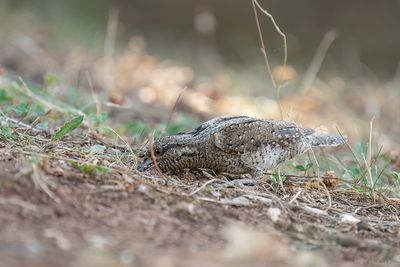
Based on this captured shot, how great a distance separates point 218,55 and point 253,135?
7602 mm

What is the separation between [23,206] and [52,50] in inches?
243

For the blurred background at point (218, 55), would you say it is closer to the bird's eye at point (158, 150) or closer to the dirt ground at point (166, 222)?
the bird's eye at point (158, 150)

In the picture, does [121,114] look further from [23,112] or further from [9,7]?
[9,7]

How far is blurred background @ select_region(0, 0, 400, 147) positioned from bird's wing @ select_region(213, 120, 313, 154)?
0.48 meters

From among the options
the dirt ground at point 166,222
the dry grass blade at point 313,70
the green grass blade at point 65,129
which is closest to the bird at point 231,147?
the dirt ground at point 166,222

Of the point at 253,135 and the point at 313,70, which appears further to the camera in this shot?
the point at 313,70

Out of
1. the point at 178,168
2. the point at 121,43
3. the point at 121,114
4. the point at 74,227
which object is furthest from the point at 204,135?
the point at 121,43

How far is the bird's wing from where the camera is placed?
158 inches

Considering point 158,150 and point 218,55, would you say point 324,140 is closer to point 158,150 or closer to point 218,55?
point 158,150

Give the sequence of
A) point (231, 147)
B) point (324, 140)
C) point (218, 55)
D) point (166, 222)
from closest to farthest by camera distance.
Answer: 1. point (166, 222)
2. point (231, 147)
3. point (324, 140)
4. point (218, 55)

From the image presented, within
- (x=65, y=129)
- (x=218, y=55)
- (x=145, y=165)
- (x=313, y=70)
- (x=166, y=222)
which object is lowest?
(x=166, y=222)

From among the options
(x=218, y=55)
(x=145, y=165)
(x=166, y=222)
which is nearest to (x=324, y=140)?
(x=145, y=165)

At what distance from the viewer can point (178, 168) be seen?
3.95 metres

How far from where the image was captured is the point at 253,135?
160 inches
